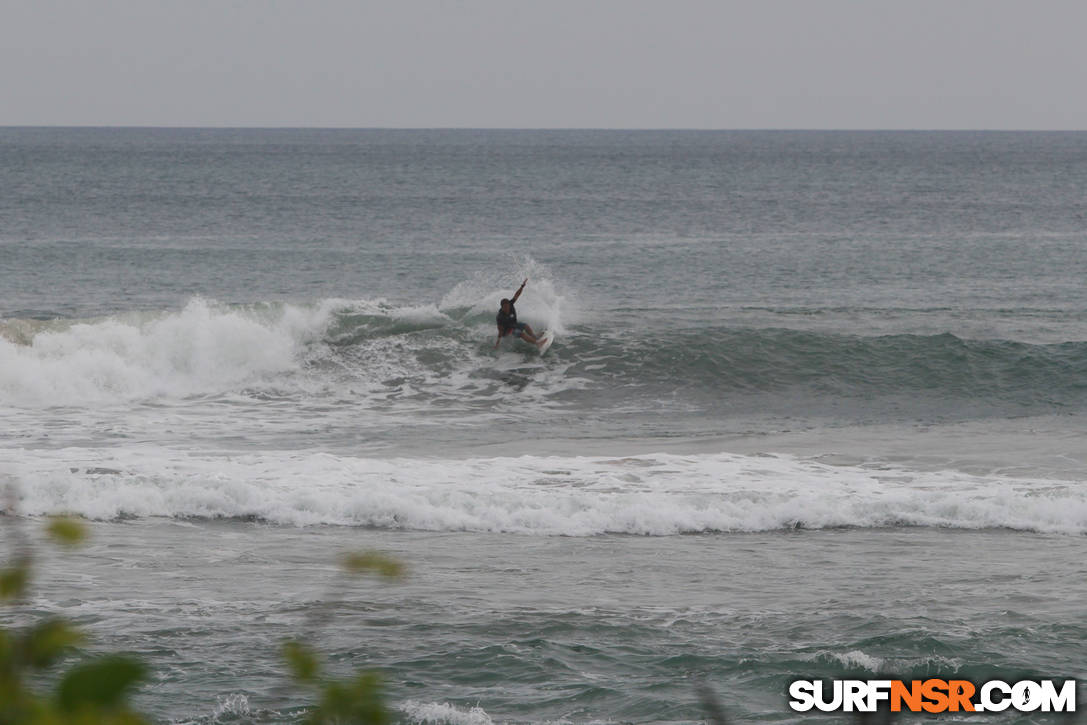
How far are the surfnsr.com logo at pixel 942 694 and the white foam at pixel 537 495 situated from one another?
4952 millimetres

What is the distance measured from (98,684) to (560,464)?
15.0m

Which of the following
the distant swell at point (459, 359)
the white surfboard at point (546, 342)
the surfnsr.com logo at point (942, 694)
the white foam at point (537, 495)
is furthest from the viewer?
the white surfboard at point (546, 342)

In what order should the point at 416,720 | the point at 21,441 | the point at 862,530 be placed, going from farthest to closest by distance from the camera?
the point at 21,441 < the point at 862,530 < the point at 416,720

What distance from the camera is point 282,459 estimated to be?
16.2 metres

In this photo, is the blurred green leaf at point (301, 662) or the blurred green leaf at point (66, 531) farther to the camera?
the blurred green leaf at point (66, 531)

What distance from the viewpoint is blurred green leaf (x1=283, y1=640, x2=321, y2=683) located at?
5.42 ft

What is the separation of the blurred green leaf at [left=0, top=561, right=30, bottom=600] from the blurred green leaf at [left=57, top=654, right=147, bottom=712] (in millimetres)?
225

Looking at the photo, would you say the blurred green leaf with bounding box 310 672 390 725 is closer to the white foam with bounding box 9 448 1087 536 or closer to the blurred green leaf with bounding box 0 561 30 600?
the blurred green leaf with bounding box 0 561 30 600

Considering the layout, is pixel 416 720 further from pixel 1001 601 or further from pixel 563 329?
pixel 563 329

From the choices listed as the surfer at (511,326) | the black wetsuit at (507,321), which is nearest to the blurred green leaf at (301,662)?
the surfer at (511,326)

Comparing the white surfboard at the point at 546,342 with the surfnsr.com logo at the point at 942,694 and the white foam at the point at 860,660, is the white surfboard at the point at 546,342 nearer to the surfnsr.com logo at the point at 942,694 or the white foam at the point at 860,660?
the white foam at the point at 860,660

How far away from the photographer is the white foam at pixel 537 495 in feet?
43.8

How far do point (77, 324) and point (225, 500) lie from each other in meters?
12.8

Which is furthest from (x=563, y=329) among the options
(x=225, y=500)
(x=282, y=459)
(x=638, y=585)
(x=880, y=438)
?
(x=638, y=585)
